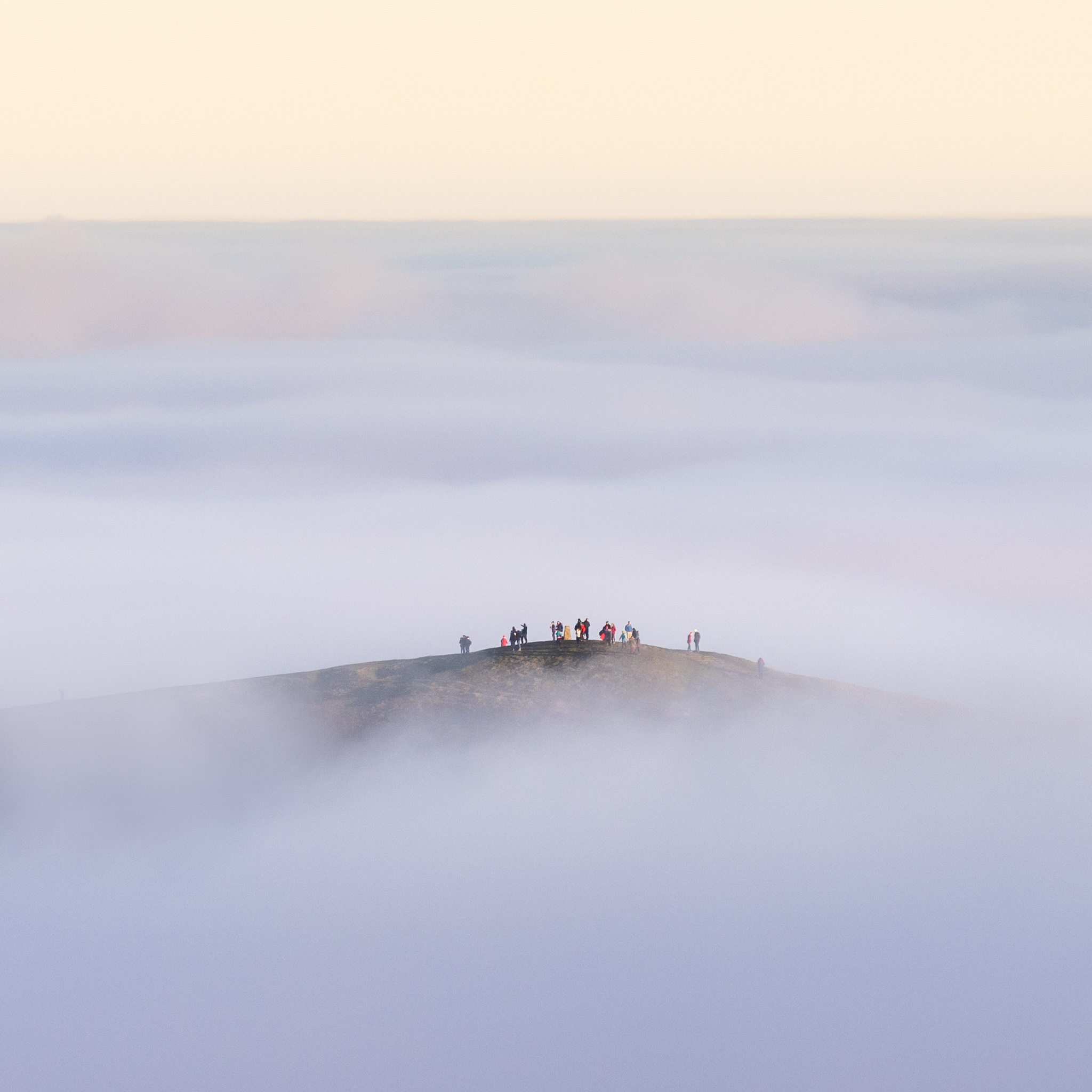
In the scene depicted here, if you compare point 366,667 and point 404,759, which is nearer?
point 404,759

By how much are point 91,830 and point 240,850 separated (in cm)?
999

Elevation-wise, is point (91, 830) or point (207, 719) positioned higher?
point (207, 719)

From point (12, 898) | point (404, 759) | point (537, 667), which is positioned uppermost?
point (537, 667)

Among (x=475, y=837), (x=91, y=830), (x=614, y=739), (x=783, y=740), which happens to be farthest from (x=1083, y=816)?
(x=91, y=830)

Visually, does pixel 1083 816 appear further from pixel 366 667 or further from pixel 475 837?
pixel 366 667

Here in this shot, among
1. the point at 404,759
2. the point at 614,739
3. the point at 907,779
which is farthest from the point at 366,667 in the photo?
the point at 907,779

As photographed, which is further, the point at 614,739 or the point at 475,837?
the point at 475,837

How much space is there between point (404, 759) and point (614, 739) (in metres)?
14.1

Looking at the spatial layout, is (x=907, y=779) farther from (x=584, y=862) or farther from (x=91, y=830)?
(x=91, y=830)

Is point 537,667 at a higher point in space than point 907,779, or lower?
higher

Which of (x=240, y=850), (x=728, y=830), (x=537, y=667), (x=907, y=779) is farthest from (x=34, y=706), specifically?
(x=907, y=779)

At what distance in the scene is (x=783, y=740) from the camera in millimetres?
93625

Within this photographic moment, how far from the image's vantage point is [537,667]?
308 ft

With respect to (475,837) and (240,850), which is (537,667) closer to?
(475,837)
